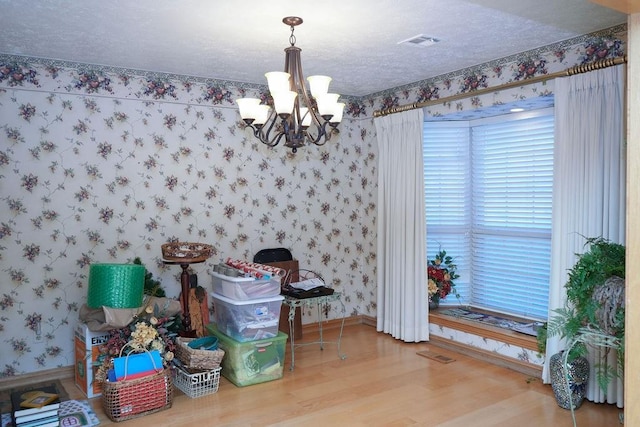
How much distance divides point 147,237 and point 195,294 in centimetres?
64

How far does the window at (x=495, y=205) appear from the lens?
4.66 m

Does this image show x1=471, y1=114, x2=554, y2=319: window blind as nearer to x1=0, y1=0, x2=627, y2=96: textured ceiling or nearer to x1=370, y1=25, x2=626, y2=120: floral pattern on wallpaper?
x1=370, y1=25, x2=626, y2=120: floral pattern on wallpaper

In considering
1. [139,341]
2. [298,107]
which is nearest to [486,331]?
[298,107]

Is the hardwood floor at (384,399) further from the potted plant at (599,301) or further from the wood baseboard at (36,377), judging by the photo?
the potted plant at (599,301)

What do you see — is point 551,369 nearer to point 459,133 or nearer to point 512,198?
point 512,198

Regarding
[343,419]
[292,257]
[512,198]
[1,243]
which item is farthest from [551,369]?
[1,243]

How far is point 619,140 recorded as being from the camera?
345cm

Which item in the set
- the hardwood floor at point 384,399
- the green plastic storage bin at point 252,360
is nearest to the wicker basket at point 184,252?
the green plastic storage bin at point 252,360

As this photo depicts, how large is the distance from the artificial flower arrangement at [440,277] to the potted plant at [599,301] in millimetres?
1841

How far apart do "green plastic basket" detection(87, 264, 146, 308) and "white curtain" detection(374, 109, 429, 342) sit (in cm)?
247

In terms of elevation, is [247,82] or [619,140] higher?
[247,82]

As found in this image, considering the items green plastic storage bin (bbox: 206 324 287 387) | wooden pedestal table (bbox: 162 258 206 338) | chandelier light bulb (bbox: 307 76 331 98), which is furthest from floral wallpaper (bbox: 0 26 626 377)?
chandelier light bulb (bbox: 307 76 331 98)

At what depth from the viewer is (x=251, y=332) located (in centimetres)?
409

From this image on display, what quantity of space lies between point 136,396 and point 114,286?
2.50ft
